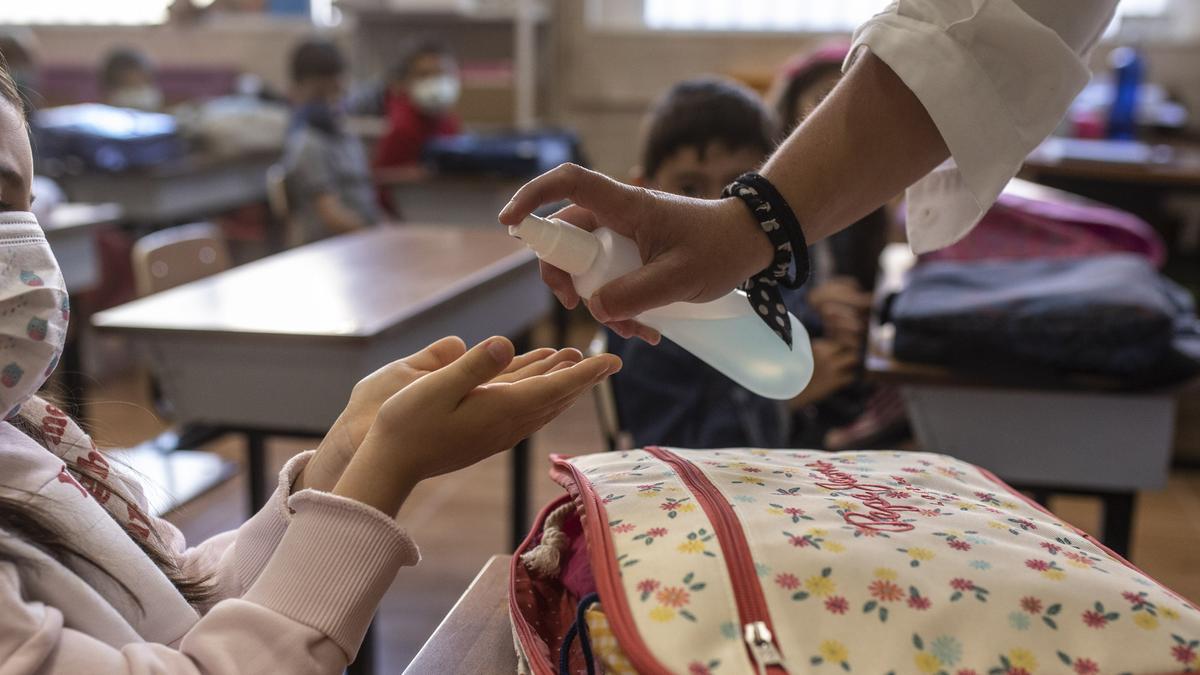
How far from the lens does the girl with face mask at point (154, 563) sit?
1.95ft

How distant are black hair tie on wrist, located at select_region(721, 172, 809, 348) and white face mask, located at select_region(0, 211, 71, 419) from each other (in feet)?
1.45

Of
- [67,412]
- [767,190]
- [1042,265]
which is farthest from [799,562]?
[1042,265]

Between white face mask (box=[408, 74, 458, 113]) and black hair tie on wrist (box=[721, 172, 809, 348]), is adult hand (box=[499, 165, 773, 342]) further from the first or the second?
white face mask (box=[408, 74, 458, 113])

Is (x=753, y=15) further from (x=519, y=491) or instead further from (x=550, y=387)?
(x=550, y=387)

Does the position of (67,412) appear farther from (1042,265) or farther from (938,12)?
(1042,265)

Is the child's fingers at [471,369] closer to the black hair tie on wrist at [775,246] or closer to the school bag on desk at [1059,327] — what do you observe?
the black hair tie on wrist at [775,246]

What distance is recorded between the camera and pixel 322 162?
11.5 ft

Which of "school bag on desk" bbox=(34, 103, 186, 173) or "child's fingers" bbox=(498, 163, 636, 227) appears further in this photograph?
"school bag on desk" bbox=(34, 103, 186, 173)

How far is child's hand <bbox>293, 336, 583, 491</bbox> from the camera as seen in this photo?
76 centimetres

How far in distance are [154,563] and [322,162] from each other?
9.57 feet

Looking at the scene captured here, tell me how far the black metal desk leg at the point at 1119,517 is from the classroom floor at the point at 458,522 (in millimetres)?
841

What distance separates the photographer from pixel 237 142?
4520 mm

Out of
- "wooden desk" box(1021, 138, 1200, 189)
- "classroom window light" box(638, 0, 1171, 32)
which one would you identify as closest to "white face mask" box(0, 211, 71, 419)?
"wooden desk" box(1021, 138, 1200, 189)

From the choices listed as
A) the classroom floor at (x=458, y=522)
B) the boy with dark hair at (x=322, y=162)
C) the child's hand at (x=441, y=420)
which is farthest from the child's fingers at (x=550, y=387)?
the boy with dark hair at (x=322, y=162)
